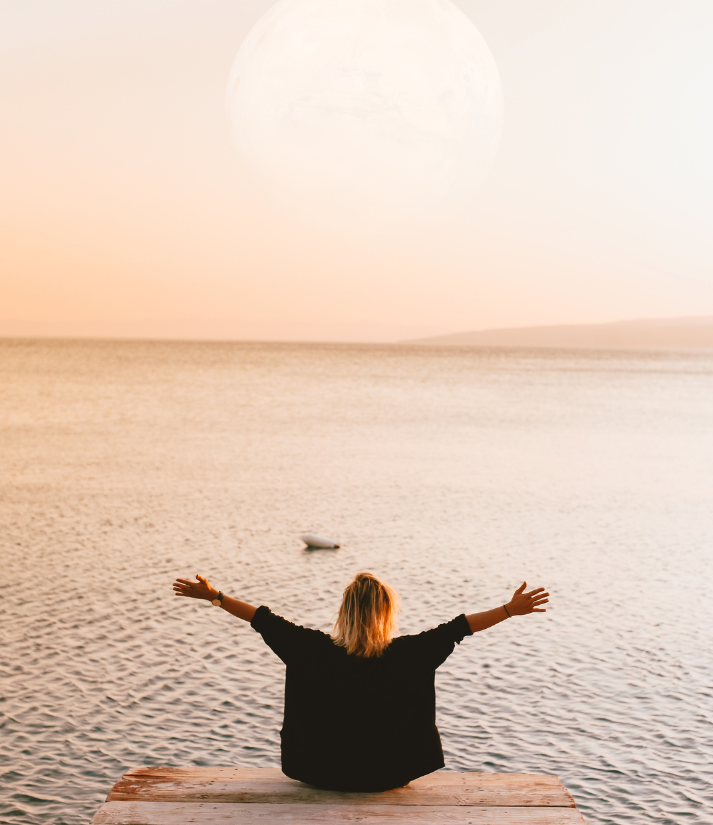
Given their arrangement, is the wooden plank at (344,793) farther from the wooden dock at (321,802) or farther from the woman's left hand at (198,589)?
the woman's left hand at (198,589)

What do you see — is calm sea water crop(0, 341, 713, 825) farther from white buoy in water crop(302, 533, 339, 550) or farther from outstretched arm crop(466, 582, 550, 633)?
outstretched arm crop(466, 582, 550, 633)

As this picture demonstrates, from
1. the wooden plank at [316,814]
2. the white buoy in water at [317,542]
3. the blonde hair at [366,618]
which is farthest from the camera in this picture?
the white buoy in water at [317,542]

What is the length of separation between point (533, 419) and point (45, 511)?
Result: 48457 millimetres

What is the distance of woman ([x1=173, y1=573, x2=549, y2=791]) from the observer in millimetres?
6074

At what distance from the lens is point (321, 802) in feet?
19.7

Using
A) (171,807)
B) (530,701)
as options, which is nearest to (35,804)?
(171,807)

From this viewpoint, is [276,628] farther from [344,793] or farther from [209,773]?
[209,773]

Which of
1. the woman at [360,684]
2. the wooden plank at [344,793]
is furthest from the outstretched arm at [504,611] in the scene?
the wooden plank at [344,793]

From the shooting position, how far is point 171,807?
590 centimetres

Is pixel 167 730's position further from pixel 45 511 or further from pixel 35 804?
pixel 45 511

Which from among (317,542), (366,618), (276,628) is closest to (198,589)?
(276,628)

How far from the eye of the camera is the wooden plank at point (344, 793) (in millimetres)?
6043

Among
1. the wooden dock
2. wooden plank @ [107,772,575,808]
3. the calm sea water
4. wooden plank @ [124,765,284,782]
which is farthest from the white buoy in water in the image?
wooden plank @ [107,772,575,808]

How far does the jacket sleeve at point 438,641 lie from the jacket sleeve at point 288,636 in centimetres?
68
